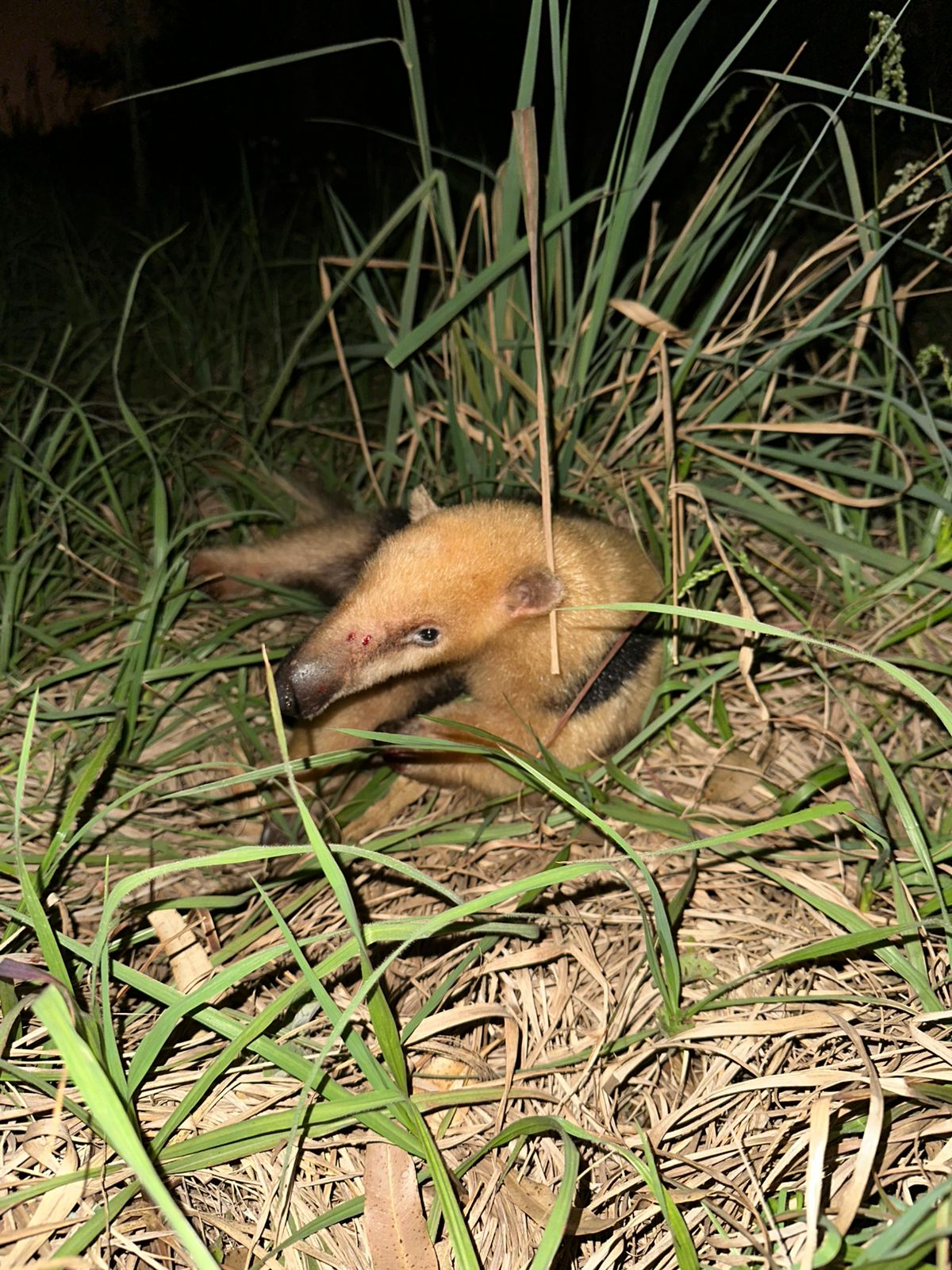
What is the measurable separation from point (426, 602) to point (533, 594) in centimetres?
32

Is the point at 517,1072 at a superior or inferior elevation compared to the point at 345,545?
inferior

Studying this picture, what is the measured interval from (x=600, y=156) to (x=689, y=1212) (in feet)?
10.3

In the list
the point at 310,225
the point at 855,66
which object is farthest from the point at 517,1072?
the point at 310,225

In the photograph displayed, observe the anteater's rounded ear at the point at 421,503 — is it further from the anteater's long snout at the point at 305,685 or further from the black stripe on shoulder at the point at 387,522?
the anteater's long snout at the point at 305,685

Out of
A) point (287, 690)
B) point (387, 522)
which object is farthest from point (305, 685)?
point (387, 522)

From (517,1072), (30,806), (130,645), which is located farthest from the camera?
(130,645)

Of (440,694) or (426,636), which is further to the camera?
(440,694)

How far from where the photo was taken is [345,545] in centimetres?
316

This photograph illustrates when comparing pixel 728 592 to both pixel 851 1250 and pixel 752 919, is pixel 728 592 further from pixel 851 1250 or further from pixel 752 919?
pixel 851 1250

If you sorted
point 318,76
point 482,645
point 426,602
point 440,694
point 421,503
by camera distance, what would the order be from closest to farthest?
point 426,602 → point 482,645 → point 421,503 → point 440,694 → point 318,76

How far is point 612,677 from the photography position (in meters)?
2.81

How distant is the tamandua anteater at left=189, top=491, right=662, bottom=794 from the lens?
8.64ft

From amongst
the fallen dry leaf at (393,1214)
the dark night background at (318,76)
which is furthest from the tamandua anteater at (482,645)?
the dark night background at (318,76)

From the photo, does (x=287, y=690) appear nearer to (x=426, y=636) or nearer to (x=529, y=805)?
(x=426, y=636)
